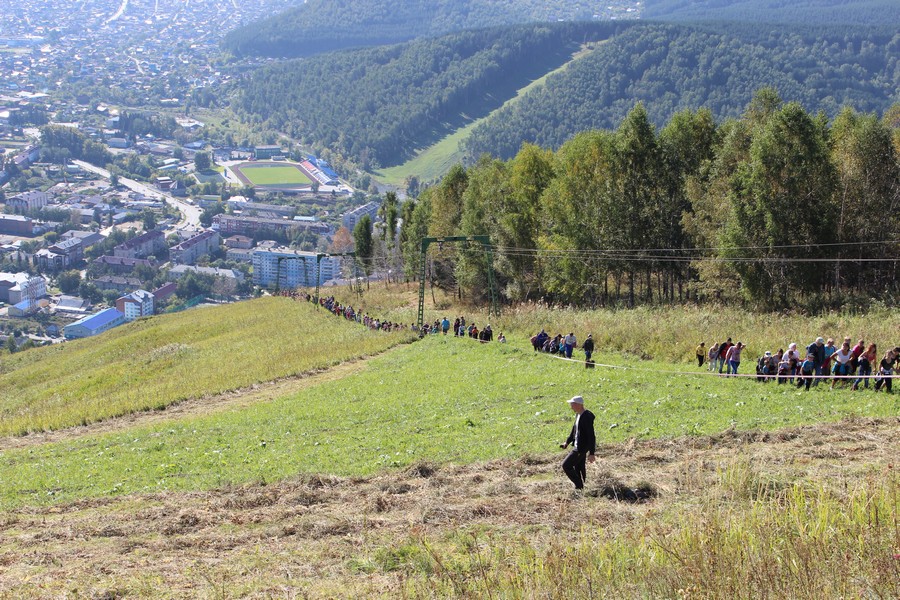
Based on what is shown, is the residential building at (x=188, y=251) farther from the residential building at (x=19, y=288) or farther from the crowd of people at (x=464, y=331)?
the crowd of people at (x=464, y=331)

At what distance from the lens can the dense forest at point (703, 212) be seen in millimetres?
37250

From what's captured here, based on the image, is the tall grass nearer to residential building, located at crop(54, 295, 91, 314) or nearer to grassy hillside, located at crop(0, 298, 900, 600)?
grassy hillside, located at crop(0, 298, 900, 600)

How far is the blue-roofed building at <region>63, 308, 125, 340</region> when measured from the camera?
428ft

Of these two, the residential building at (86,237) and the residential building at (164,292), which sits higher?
the residential building at (86,237)

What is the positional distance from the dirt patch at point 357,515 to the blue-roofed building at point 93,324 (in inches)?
4760

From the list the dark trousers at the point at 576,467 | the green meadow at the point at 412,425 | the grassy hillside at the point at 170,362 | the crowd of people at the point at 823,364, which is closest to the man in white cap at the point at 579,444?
the dark trousers at the point at 576,467

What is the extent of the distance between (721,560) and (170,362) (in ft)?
135

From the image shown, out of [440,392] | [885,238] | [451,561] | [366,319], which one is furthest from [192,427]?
[885,238]

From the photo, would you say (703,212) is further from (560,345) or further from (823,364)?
(823,364)

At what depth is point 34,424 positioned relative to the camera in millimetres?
28344

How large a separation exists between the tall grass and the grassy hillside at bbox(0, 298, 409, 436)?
23970mm

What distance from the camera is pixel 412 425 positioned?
19.8 m

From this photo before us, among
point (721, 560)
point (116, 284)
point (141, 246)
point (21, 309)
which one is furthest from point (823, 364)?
point (141, 246)

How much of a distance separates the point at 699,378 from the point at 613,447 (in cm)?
851
